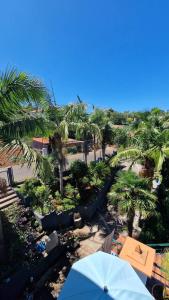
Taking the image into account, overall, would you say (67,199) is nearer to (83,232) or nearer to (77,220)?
(77,220)

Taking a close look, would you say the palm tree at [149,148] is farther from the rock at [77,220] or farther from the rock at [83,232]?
the rock at [83,232]

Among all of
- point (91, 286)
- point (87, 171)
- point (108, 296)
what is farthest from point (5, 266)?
point (87, 171)

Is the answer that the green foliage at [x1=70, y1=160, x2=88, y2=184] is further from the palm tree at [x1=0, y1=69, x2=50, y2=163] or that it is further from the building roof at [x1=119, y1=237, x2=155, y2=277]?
the palm tree at [x1=0, y1=69, x2=50, y2=163]

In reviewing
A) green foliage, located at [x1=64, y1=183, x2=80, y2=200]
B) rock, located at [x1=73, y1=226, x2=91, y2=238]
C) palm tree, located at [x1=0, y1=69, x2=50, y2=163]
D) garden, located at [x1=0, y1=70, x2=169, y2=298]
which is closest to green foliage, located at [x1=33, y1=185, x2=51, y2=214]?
garden, located at [x1=0, y1=70, x2=169, y2=298]

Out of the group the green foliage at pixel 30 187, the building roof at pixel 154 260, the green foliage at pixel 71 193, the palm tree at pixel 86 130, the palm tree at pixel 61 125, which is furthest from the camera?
the palm tree at pixel 86 130

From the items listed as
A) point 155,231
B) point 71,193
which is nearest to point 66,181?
point 71,193

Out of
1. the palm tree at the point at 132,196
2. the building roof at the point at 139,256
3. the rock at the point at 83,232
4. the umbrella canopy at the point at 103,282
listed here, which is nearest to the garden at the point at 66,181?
the palm tree at the point at 132,196

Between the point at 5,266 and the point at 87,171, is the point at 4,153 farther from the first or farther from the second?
the point at 87,171
